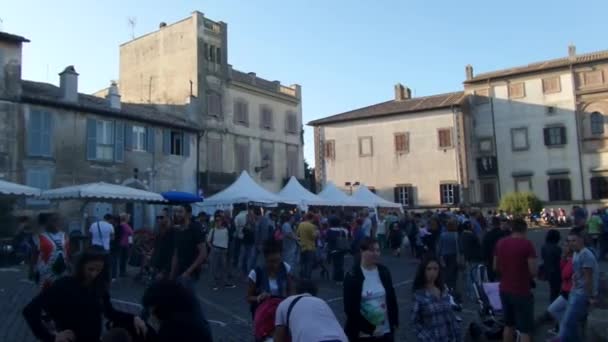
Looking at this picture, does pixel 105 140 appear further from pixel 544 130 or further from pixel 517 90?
pixel 544 130

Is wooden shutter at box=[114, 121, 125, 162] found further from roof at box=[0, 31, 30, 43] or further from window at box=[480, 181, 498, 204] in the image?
window at box=[480, 181, 498, 204]

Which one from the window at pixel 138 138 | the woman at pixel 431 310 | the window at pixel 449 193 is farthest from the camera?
the window at pixel 449 193

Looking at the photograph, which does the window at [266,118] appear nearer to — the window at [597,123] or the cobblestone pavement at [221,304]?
the window at [597,123]

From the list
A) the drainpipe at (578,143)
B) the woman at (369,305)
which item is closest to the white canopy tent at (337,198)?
the drainpipe at (578,143)

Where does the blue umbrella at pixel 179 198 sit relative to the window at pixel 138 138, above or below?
below

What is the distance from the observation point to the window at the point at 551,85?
37125 millimetres

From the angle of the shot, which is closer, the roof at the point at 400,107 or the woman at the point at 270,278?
the woman at the point at 270,278

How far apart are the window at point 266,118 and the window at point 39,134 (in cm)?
1420

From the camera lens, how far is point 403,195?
39062mm

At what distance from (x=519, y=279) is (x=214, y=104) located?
88.2 feet

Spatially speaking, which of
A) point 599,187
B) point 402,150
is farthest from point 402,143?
point 599,187

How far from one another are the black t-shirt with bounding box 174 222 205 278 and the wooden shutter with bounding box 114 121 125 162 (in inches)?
759

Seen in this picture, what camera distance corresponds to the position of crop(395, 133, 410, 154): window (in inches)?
1551

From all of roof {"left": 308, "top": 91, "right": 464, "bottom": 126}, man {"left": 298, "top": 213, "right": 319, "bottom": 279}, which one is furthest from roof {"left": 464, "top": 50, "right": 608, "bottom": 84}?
man {"left": 298, "top": 213, "right": 319, "bottom": 279}
